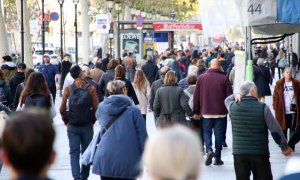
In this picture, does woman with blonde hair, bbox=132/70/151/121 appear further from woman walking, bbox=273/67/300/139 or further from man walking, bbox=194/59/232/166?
woman walking, bbox=273/67/300/139

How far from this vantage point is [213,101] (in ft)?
50.4

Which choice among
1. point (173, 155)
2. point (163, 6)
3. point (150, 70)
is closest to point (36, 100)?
point (173, 155)

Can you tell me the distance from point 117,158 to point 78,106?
305 centimetres

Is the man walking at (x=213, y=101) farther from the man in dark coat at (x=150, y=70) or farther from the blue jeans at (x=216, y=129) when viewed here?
the man in dark coat at (x=150, y=70)

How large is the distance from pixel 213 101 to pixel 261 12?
2.50 meters

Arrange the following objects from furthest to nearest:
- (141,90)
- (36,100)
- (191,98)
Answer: (141,90)
(191,98)
(36,100)

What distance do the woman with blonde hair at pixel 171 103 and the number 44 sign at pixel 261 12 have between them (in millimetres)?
1992

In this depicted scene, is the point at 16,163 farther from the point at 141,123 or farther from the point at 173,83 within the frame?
the point at 173,83

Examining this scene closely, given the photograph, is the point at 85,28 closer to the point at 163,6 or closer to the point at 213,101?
the point at 163,6

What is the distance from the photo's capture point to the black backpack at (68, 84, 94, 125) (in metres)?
12.3

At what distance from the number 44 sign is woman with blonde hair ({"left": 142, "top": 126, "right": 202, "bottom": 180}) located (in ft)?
30.8

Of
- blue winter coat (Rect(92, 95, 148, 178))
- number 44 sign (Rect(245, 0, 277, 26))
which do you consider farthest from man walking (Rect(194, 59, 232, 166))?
blue winter coat (Rect(92, 95, 148, 178))

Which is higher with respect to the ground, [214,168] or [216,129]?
[216,129]

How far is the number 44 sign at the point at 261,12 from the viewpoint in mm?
12992
